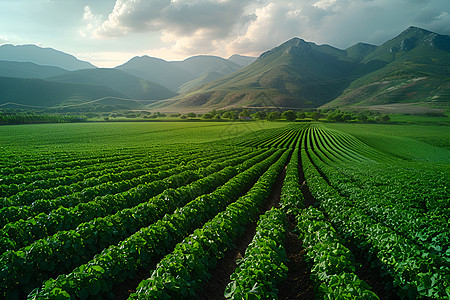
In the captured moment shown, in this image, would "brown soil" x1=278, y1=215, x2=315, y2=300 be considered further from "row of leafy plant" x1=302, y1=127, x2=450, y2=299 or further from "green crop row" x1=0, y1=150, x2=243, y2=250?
"green crop row" x1=0, y1=150, x2=243, y2=250

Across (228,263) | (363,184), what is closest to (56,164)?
(228,263)

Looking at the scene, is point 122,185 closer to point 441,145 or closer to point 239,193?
point 239,193

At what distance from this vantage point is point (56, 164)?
21.3 metres

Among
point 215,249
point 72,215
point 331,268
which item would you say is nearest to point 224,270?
point 215,249

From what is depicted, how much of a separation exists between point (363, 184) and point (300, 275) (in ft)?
43.3

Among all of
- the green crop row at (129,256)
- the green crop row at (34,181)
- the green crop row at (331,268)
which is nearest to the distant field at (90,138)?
the green crop row at (34,181)

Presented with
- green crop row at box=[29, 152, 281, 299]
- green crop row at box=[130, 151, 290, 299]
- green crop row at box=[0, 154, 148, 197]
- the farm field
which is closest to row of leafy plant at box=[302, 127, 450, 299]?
the farm field

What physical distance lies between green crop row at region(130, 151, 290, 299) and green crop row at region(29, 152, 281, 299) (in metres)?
1.22

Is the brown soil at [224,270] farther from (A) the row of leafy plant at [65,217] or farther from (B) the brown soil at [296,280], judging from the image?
(A) the row of leafy plant at [65,217]

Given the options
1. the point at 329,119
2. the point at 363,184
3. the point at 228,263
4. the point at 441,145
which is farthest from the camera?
the point at 329,119

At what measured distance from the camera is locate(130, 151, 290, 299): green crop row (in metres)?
5.08

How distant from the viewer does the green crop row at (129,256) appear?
517 cm

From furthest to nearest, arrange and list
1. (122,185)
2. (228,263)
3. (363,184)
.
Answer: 1. (363,184)
2. (122,185)
3. (228,263)

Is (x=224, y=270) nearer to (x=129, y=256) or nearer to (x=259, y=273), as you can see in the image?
(x=259, y=273)
